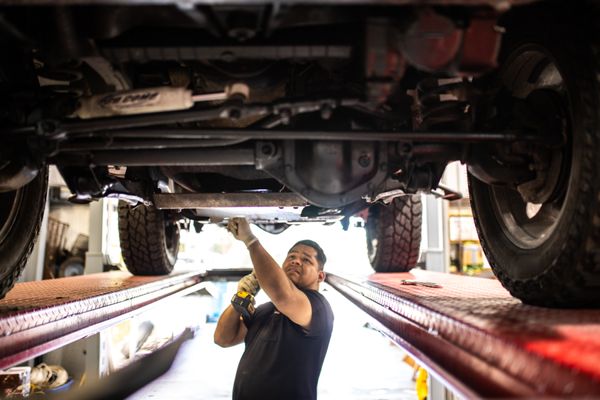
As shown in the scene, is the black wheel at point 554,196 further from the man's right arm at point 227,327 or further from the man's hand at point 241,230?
the man's right arm at point 227,327

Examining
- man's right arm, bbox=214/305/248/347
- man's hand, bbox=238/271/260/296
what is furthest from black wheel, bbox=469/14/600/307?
man's right arm, bbox=214/305/248/347

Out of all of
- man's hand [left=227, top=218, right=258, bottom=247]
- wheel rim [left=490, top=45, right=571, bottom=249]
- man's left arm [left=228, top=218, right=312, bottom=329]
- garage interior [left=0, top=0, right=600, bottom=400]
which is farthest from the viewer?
man's hand [left=227, top=218, right=258, bottom=247]

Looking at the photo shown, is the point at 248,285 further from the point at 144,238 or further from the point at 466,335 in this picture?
the point at 466,335

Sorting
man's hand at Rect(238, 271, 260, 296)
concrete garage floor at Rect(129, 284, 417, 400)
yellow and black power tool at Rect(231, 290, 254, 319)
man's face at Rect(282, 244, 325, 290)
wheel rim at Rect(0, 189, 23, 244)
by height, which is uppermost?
wheel rim at Rect(0, 189, 23, 244)

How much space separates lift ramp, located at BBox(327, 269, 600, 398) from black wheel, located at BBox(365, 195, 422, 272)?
1494 millimetres

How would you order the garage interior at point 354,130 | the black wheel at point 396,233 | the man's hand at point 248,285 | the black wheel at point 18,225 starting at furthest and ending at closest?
1. the black wheel at point 396,233
2. the man's hand at point 248,285
3. the black wheel at point 18,225
4. the garage interior at point 354,130

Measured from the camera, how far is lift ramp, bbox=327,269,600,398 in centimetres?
74

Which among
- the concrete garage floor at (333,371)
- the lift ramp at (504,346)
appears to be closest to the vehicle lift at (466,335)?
the lift ramp at (504,346)

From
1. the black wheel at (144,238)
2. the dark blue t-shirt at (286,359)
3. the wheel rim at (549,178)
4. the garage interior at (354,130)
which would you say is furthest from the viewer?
the black wheel at (144,238)

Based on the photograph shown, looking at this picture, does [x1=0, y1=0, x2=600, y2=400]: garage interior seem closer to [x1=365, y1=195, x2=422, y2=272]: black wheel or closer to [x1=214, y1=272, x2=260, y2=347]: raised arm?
[x1=214, y1=272, x2=260, y2=347]: raised arm

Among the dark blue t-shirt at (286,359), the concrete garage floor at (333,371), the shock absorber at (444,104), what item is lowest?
the concrete garage floor at (333,371)

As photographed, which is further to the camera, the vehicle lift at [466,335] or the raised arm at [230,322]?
the raised arm at [230,322]

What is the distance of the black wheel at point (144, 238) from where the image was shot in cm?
300

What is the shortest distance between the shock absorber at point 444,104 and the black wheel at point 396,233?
59.6 inches
